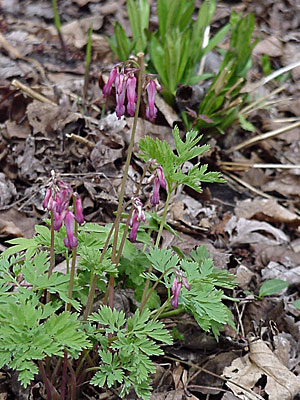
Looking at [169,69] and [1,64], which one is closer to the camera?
[169,69]

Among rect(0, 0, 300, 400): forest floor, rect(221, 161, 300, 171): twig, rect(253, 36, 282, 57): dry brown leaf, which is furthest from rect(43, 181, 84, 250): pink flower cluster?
rect(253, 36, 282, 57): dry brown leaf

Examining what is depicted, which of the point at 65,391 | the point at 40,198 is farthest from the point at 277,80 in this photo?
the point at 65,391

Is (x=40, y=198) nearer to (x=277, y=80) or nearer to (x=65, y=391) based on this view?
(x=65, y=391)

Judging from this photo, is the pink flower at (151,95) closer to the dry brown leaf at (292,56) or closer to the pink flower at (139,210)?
the pink flower at (139,210)

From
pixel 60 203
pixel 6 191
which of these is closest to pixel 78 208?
pixel 60 203

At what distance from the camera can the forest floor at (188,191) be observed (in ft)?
8.89

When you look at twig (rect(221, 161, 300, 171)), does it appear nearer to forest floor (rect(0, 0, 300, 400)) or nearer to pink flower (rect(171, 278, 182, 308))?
forest floor (rect(0, 0, 300, 400))

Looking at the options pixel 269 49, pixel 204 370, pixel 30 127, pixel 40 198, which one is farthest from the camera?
pixel 269 49

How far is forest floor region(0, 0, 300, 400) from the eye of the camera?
2.71 m

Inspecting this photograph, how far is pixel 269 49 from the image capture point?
5824 mm

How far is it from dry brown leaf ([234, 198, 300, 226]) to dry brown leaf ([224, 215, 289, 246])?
3.3 inches

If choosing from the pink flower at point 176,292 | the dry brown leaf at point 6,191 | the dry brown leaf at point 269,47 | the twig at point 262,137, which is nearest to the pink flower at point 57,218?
the pink flower at point 176,292

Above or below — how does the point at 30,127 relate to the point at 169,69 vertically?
below

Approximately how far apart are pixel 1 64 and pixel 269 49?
9.96 feet
